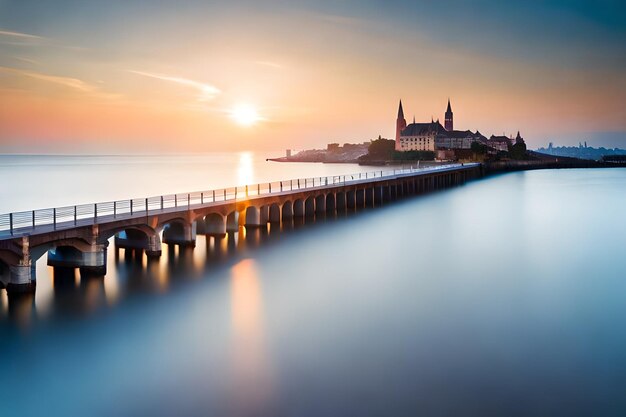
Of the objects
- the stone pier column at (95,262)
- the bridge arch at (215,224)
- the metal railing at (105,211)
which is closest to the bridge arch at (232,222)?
the metal railing at (105,211)

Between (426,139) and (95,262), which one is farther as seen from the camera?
(426,139)

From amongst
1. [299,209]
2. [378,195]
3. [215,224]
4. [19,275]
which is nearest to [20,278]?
[19,275]

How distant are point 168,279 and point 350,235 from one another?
15.3 meters

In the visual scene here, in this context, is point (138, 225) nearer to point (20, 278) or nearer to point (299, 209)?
point (20, 278)

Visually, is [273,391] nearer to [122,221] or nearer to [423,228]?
[122,221]

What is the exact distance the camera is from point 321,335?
15781 millimetres

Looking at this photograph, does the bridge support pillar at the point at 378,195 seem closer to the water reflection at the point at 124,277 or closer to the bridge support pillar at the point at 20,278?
the water reflection at the point at 124,277

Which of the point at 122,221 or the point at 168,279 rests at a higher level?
the point at 122,221

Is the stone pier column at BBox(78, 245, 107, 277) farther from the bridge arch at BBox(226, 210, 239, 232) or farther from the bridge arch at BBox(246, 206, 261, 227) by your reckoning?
the bridge arch at BBox(246, 206, 261, 227)

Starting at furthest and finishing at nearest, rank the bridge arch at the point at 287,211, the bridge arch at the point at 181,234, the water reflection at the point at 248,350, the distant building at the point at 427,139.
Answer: the distant building at the point at 427,139
the bridge arch at the point at 287,211
the bridge arch at the point at 181,234
the water reflection at the point at 248,350

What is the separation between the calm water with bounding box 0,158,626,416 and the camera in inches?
465

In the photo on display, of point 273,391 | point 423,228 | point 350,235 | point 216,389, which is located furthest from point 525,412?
point 423,228

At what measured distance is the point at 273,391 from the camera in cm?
1212

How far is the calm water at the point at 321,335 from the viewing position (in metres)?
11.8
